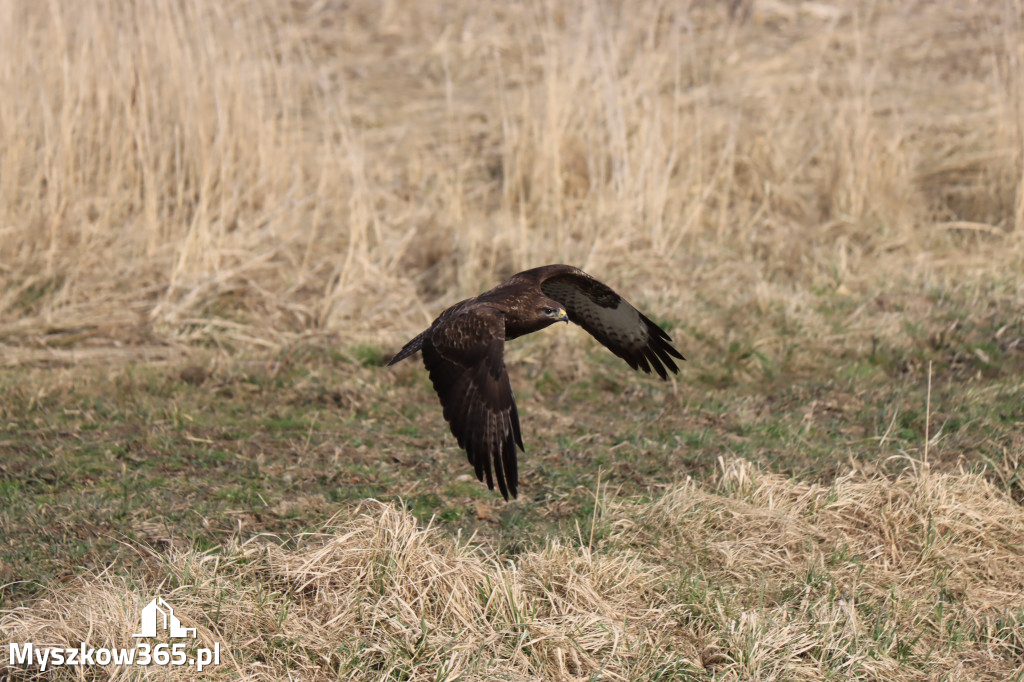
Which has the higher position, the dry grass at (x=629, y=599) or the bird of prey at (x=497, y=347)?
the bird of prey at (x=497, y=347)

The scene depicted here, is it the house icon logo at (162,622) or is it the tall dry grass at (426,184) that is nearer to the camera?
the house icon logo at (162,622)

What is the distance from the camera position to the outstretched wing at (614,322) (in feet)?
16.3

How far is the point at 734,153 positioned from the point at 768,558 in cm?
560

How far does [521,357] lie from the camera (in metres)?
6.75

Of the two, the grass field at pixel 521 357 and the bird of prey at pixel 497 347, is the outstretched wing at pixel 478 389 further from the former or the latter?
the grass field at pixel 521 357

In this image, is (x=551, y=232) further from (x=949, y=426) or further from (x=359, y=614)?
(x=359, y=614)

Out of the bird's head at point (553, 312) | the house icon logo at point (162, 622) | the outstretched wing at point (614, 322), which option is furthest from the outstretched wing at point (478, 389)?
the house icon logo at point (162, 622)

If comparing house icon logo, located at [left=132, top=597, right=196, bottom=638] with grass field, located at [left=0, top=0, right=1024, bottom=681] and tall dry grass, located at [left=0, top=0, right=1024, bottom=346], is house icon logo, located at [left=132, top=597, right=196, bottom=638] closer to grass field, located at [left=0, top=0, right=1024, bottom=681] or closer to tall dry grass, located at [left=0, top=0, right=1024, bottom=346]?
grass field, located at [left=0, top=0, right=1024, bottom=681]

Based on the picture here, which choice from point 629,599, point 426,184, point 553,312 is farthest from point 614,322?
A: point 426,184

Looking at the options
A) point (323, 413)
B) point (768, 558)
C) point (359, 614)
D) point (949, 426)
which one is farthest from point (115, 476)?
point (949, 426)

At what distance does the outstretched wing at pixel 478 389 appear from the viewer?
3875 mm

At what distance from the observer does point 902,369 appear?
22.4ft

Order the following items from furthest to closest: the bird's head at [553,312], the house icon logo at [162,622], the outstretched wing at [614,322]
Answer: the outstretched wing at [614,322] → the bird's head at [553,312] → the house icon logo at [162,622]

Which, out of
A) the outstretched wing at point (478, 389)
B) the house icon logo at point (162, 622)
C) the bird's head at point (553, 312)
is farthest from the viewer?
the bird's head at point (553, 312)
